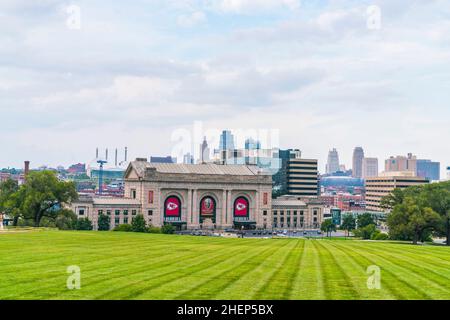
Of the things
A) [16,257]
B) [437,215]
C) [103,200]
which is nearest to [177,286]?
[16,257]

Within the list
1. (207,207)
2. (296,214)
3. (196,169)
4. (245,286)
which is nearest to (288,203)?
(296,214)

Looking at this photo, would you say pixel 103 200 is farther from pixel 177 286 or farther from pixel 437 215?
pixel 177 286

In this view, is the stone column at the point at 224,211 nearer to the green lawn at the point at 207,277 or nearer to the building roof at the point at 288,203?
the building roof at the point at 288,203

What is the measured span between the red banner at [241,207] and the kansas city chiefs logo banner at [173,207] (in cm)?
1743

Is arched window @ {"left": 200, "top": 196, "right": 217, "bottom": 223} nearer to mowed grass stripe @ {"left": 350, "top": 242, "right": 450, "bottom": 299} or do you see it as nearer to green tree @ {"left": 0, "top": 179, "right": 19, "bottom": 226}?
green tree @ {"left": 0, "top": 179, "right": 19, "bottom": 226}

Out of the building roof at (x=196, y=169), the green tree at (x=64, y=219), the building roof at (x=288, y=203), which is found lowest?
the green tree at (x=64, y=219)

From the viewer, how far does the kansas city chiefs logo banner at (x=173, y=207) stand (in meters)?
171

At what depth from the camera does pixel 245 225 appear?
179375 mm

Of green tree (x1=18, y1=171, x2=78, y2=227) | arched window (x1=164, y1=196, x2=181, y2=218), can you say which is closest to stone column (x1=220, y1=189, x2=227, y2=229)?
arched window (x1=164, y1=196, x2=181, y2=218)

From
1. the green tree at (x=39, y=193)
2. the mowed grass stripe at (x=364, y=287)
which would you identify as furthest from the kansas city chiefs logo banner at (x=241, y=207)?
the mowed grass stripe at (x=364, y=287)

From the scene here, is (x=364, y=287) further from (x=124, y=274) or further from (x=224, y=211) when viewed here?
(x=224, y=211)

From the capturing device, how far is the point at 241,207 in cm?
18162

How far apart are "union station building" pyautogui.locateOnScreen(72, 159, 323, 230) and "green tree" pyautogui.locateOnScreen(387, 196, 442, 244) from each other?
7800cm
